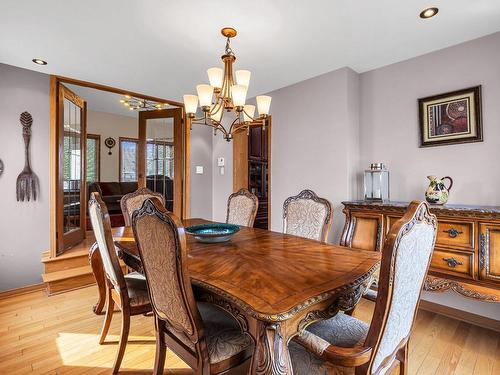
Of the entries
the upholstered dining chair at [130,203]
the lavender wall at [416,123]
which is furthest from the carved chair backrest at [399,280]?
the upholstered dining chair at [130,203]

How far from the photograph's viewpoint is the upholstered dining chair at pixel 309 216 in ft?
7.03

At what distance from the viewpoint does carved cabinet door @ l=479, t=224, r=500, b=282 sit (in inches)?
70.4

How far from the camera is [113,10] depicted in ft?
6.36

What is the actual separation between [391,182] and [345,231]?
0.77 meters

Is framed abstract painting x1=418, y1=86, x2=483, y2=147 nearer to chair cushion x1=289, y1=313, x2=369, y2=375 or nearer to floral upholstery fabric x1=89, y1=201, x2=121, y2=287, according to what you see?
chair cushion x1=289, y1=313, x2=369, y2=375

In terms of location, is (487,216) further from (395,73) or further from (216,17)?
(216,17)

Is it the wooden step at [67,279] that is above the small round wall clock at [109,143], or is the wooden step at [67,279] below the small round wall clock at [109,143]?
below

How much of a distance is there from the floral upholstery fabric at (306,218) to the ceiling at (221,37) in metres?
1.41

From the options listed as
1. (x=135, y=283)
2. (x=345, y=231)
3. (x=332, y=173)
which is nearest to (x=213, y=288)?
(x=135, y=283)

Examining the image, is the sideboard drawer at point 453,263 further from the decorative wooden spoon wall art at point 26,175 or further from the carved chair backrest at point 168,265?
the decorative wooden spoon wall art at point 26,175

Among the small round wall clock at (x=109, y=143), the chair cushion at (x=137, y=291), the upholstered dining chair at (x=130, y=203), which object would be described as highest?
the small round wall clock at (x=109, y=143)

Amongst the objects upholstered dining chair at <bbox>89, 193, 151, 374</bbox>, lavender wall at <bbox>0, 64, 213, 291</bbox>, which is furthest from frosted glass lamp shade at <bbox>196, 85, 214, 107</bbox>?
lavender wall at <bbox>0, 64, 213, 291</bbox>

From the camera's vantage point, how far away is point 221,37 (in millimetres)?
2295

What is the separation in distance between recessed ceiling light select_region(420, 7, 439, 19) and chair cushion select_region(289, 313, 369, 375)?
2.16m
